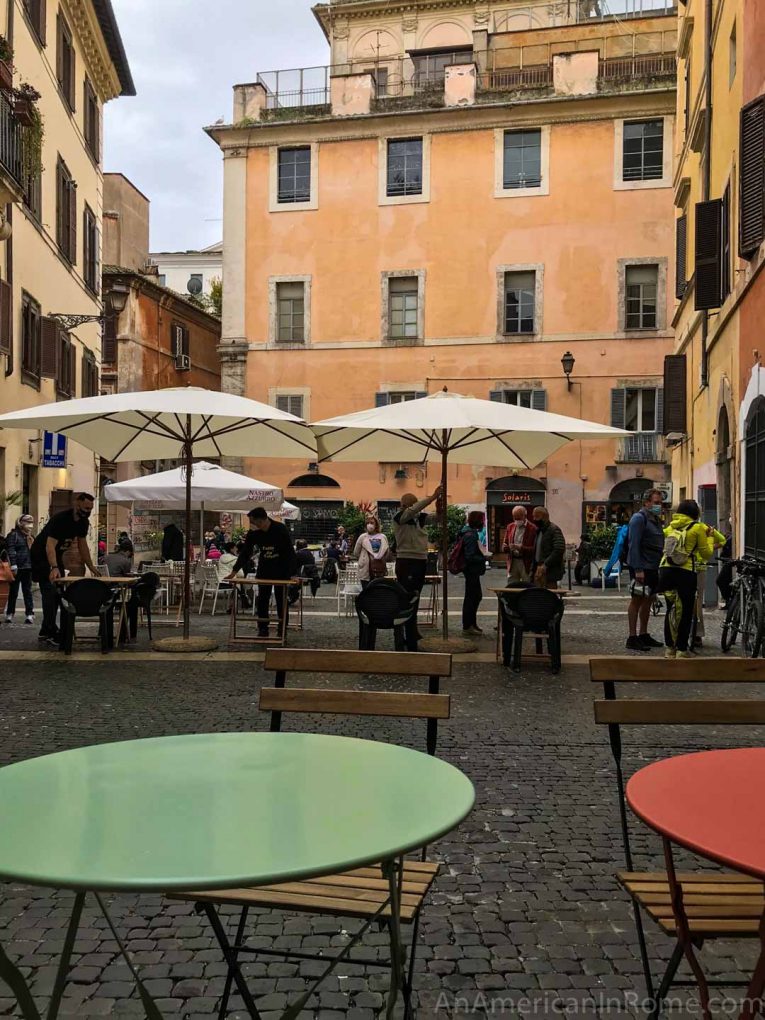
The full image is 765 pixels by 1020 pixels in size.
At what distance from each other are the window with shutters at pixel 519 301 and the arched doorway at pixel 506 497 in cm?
492

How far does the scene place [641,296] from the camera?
31.9 metres

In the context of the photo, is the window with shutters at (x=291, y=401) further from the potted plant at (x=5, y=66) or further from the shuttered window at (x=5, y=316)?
the potted plant at (x=5, y=66)

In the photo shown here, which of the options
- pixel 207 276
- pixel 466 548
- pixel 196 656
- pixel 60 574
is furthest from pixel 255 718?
pixel 207 276

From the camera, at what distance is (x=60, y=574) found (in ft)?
36.4

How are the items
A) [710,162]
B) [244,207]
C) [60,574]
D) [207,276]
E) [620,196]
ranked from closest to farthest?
1. [60,574]
2. [710,162]
3. [620,196]
4. [244,207]
5. [207,276]

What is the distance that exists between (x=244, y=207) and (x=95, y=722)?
3012cm

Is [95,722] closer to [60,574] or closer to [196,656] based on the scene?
[196,656]

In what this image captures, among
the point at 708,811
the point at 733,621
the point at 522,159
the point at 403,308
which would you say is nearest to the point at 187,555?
the point at 733,621

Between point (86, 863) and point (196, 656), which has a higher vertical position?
point (86, 863)

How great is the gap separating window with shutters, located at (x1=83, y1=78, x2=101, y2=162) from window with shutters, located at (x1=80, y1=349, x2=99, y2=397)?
540 cm

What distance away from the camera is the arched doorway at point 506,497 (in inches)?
1257

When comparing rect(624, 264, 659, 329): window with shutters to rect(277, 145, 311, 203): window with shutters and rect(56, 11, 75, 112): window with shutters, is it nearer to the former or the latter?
rect(277, 145, 311, 203): window with shutters

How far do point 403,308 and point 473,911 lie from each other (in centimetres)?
3090

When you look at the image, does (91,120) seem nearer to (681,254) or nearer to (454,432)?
(681,254)
